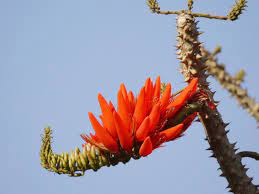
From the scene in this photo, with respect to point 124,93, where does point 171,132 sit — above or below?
below

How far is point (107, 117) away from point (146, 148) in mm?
146

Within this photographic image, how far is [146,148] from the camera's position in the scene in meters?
0.98

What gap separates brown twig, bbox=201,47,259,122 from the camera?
370mm

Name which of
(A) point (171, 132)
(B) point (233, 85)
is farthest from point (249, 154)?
→ (B) point (233, 85)

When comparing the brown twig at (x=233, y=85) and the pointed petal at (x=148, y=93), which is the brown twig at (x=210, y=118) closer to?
the pointed petal at (x=148, y=93)

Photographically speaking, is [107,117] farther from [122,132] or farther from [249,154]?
[249,154]

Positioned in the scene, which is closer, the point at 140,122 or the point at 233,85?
the point at 233,85

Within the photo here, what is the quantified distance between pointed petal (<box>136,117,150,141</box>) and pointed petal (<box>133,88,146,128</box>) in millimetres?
29

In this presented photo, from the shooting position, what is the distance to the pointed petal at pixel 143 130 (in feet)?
3.20

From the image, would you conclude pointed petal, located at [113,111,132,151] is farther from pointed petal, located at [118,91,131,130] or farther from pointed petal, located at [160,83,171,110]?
pointed petal, located at [160,83,171,110]

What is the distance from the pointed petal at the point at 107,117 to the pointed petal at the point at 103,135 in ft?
0.06

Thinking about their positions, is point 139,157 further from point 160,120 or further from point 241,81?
point 241,81

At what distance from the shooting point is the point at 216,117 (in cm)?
112

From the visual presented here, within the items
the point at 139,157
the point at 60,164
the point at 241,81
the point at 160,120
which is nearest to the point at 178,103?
the point at 160,120
